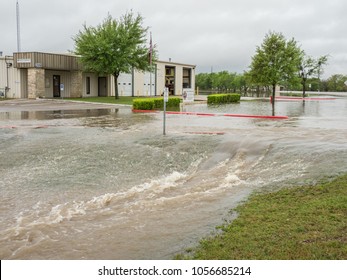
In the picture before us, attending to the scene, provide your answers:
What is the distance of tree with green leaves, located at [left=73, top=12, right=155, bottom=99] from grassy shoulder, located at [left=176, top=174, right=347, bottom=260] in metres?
34.9

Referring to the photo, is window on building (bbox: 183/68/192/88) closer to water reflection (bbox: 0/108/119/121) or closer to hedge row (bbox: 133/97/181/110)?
hedge row (bbox: 133/97/181/110)

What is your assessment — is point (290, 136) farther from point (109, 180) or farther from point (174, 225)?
point (174, 225)

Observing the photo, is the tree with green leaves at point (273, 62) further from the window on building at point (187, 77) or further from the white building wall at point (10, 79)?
the window on building at point (187, 77)

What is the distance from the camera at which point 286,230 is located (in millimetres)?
6113

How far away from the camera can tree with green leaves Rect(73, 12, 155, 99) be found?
40875 millimetres

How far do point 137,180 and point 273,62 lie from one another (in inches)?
988

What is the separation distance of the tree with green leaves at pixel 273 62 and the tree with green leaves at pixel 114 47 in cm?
1362

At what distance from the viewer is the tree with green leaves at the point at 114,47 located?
134ft

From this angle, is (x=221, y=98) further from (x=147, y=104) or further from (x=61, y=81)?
(x=61, y=81)

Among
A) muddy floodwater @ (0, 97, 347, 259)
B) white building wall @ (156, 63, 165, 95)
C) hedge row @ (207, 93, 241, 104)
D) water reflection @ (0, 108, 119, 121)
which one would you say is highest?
white building wall @ (156, 63, 165, 95)

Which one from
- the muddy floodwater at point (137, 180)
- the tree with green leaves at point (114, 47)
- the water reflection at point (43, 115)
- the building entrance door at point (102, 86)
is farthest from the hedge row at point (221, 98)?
the muddy floodwater at point (137, 180)

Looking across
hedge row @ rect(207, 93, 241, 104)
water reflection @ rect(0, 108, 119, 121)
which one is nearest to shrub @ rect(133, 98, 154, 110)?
water reflection @ rect(0, 108, 119, 121)

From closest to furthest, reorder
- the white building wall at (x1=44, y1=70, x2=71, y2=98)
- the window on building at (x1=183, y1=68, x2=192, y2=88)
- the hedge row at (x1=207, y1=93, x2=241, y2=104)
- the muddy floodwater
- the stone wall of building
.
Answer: the muddy floodwater, the stone wall of building, the hedge row at (x1=207, y1=93, x2=241, y2=104), the white building wall at (x1=44, y1=70, x2=71, y2=98), the window on building at (x1=183, y1=68, x2=192, y2=88)

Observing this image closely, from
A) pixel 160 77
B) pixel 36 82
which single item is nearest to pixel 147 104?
pixel 36 82
